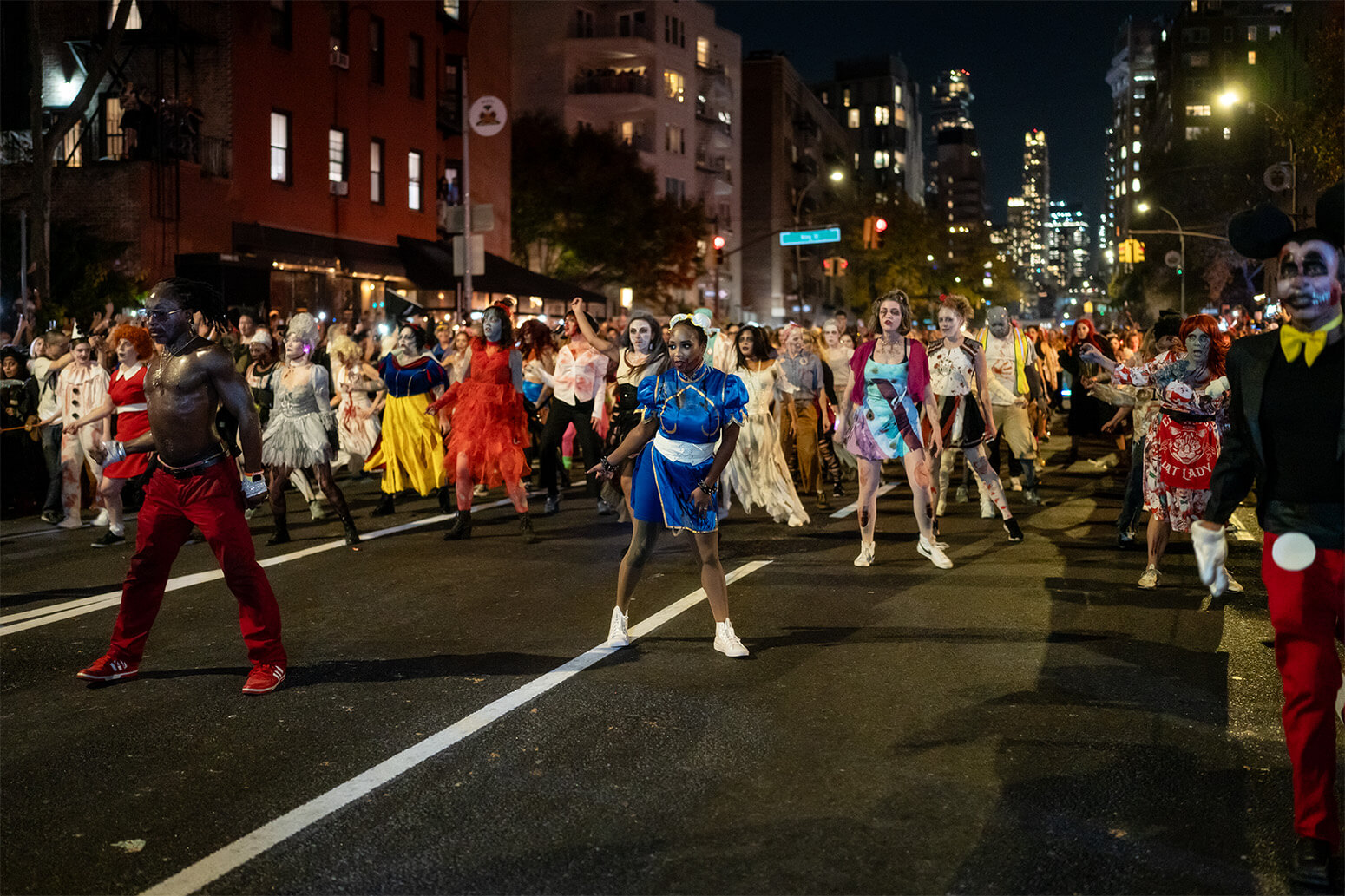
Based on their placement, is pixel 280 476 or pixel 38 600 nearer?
pixel 38 600

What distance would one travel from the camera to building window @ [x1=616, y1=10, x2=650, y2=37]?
5903 centimetres

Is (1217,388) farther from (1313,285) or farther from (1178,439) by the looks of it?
(1313,285)

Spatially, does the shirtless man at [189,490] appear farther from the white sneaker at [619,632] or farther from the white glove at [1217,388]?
the white glove at [1217,388]

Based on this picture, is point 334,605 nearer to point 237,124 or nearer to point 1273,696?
point 1273,696

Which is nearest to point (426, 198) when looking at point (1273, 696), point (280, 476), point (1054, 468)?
point (1054, 468)

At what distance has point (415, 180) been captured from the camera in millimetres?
35438

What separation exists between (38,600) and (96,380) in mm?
4147

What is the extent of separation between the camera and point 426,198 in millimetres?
35938

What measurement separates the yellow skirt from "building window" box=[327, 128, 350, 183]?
20.1 m

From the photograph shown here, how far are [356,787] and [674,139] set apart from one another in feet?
193

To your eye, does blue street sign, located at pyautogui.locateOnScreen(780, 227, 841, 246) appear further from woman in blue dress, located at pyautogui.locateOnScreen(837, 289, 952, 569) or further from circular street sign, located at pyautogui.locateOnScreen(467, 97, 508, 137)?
woman in blue dress, located at pyautogui.locateOnScreen(837, 289, 952, 569)

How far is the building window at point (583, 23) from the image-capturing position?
189ft

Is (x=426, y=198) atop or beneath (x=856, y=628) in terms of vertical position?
atop

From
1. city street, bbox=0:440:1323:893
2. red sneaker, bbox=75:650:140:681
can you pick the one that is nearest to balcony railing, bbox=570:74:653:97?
city street, bbox=0:440:1323:893
